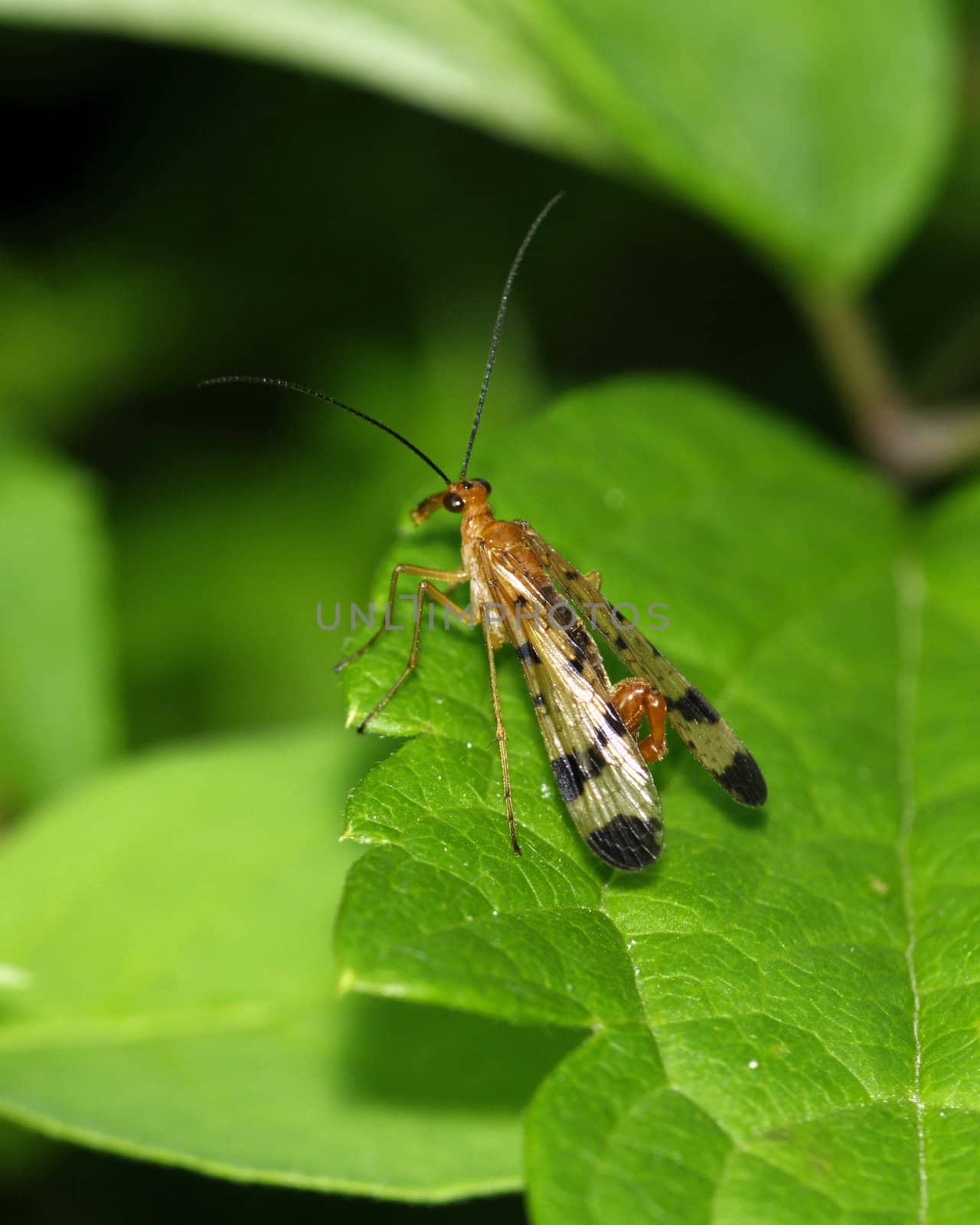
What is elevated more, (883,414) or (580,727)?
(883,414)

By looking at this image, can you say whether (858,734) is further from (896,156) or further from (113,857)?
(896,156)

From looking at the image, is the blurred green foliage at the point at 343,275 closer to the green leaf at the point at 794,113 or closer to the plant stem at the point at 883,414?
the green leaf at the point at 794,113

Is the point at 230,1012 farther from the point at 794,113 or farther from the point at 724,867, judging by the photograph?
the point at 794,113

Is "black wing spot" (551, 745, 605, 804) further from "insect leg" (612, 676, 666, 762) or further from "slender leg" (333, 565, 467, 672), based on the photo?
"slender leg" (333, 565, 467, 672)

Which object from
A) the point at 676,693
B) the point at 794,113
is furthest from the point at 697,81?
the point at 676,693

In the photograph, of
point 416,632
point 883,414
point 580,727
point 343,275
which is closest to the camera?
point 416,632

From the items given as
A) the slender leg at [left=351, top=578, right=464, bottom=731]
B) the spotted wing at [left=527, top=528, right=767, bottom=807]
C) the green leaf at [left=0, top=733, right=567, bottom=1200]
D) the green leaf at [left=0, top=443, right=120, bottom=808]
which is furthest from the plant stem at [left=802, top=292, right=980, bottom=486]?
the green leaf at [left=0, top=443, right=120, bottom=808]
